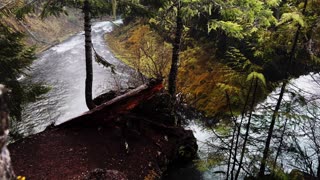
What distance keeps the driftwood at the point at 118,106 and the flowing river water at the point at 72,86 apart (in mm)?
2657

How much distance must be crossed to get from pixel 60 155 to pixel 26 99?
350 centimetres

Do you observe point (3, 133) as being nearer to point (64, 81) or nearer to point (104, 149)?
point (104, 149)

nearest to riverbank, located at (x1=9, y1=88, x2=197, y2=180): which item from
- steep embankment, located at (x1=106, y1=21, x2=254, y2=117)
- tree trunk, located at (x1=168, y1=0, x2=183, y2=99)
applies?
tree trunk, located at (x1=168, y1=0, x2=183, y2=99)

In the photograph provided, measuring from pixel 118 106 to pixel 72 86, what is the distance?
12.9 metres

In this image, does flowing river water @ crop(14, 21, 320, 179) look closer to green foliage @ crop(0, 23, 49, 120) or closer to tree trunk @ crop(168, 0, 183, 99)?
green foliage @ crop(0, 23, 49, 120)

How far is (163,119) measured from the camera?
1344 cm

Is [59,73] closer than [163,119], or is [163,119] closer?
[163,119]

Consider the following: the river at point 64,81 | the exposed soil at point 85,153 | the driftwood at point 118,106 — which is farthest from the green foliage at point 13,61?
the driftwood at point 118,106

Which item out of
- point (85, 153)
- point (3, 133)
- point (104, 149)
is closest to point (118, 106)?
point (104, 149)

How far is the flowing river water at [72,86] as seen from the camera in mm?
15222

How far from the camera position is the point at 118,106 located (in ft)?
37.6

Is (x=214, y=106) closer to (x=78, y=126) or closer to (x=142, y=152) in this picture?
(x=142, y=152)

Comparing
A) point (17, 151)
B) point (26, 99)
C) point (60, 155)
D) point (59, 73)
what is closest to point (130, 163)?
point (60, 155)

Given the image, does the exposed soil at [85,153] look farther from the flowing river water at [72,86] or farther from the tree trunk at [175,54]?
the tree trunk at [175,54]
